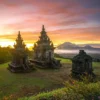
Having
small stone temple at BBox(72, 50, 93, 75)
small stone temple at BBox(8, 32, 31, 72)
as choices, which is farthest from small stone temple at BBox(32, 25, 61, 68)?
small stone temple at BBox(72, 50, 93, 75)

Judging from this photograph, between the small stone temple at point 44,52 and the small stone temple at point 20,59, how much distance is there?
12.3 ft

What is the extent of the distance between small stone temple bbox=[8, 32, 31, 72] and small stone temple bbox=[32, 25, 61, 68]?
12.3 ft

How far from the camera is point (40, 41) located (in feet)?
121

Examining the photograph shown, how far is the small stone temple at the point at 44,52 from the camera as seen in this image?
34031mm

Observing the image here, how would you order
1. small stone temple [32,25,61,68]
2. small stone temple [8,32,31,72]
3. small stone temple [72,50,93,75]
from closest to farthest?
small stone temple [72,50,93,75] → small stone temple [8,32,31,72] → small stone temple [32,25,61,68]

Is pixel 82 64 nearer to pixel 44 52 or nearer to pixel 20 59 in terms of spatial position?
pixel 20 59

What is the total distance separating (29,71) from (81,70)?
9.05 m

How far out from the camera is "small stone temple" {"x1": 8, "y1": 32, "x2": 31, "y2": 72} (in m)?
29.9

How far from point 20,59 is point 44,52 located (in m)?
6.09

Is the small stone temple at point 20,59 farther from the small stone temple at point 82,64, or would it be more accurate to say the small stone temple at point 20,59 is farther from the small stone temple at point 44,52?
the small stone temple at point 82,64

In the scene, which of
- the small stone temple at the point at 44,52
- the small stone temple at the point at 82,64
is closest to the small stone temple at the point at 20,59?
the small stone temple at the point at 44,52

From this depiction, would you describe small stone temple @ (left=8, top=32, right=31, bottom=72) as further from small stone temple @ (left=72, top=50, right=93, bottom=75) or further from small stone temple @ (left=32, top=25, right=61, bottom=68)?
small stone temple @ (left=72, top=50, right=93, bottom=75)

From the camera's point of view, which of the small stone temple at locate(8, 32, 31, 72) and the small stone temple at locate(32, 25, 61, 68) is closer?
the small stone temple at locate(8, 32, 31, 72)

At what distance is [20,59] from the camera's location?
103 feet
